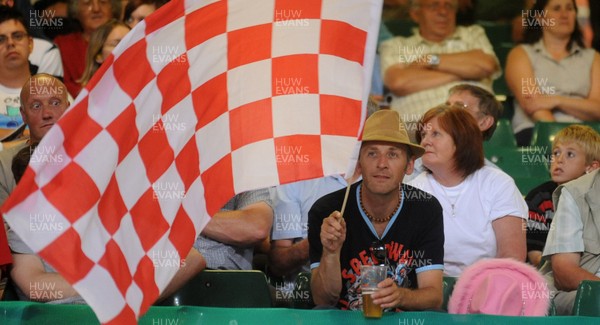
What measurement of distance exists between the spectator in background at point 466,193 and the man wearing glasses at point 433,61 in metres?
1.82

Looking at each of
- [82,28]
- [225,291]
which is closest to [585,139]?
[225,291]

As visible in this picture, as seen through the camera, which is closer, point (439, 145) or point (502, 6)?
point (439, 145)

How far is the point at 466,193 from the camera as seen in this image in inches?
244

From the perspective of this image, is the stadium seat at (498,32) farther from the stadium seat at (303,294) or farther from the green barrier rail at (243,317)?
the green barrier rail at (243,317)

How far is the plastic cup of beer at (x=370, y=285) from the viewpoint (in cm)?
470

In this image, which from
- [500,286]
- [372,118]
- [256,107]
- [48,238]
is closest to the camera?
[48,238]

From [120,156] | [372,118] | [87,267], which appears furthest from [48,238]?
[372,118]

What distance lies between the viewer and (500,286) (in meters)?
5.05

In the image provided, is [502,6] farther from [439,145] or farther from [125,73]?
[125,73]

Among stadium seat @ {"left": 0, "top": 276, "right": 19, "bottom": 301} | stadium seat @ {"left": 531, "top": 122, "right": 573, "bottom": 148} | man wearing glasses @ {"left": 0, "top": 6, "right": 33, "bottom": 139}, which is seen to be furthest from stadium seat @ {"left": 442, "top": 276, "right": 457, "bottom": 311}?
man wearing glasses @ {"left": 0, "top": 6, "right": 33, "bottom": 139}

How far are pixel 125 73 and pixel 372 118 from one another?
5.62 feet

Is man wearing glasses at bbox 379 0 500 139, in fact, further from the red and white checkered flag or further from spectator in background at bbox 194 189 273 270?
the red and white checkered flag

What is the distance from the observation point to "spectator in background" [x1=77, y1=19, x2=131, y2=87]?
771cm

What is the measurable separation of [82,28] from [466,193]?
382 cm
